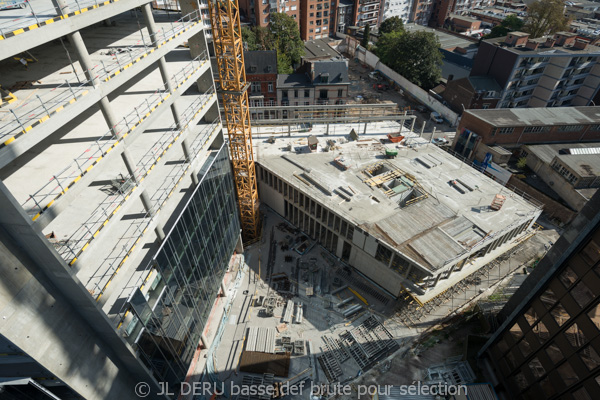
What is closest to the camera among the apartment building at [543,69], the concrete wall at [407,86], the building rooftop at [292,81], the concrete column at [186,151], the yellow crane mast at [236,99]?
the concrete column at [186,151]

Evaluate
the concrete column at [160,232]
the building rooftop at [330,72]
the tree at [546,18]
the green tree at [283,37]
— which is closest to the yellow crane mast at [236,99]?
the concrete column at [160,232]

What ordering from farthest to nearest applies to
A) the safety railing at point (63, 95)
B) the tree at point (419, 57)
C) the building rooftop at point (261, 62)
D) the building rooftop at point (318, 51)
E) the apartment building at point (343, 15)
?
the apartment building at point (343, 15) → the building rooftop at point (318, 51) → the tree at point (419, 57) → the building rooftop at point (261, 62) → the safety railing at point (63, 95)

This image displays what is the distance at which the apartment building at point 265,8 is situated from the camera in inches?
3410

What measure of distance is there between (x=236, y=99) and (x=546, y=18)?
85.7 metres

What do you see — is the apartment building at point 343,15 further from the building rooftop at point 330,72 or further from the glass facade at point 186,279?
the glass facade at point 186,279

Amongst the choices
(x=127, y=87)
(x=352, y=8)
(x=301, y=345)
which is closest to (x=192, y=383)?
(x=301, y=345)

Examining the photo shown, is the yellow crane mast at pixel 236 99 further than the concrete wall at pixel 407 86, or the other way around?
the concrete wall at pixel 407 86

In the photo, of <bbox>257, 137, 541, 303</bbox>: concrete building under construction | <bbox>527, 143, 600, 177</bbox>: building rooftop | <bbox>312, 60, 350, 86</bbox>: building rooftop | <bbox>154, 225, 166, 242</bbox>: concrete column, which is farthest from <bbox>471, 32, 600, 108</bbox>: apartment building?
<bbox>154, 225, 166, 242</bbox>: concrete column

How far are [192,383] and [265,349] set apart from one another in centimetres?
684

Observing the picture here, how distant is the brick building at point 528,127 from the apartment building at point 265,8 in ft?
201

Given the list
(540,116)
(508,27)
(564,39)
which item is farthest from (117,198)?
(508,27)

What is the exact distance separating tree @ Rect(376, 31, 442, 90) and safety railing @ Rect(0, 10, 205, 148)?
70705 mm

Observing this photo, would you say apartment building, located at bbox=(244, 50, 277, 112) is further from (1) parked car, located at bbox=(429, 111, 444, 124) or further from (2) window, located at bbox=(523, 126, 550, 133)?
(2) window, located at bbox=(523, 126, 550, 133)

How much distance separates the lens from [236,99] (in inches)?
1309
